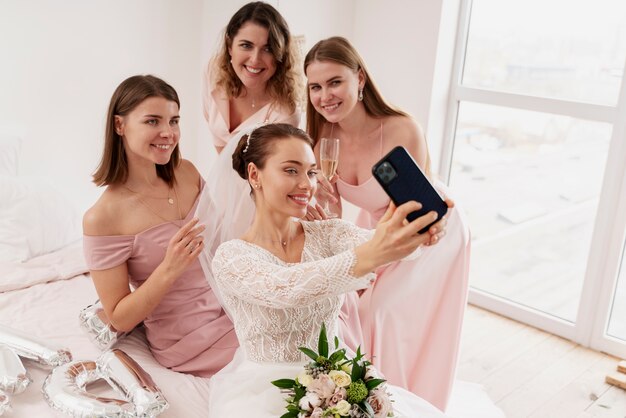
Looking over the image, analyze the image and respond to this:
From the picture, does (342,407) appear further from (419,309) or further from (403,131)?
(403,131)

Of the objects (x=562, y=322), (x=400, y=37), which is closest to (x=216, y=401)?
(x=562, y=322)

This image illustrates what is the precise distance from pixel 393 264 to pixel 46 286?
4.83 feet

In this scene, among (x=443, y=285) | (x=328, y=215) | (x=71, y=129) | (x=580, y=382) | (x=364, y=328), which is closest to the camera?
(x=328, y=215)

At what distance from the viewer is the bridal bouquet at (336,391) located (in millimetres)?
1448

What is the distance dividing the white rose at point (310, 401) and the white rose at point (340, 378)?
0.06 metres

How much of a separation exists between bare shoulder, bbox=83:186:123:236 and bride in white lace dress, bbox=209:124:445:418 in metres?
0.45

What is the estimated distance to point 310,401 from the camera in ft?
4.76

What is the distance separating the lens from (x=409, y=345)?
8.48ft

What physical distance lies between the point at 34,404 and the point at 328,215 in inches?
41.7

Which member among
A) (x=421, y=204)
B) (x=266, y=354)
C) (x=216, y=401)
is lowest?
(x=216, y=401)

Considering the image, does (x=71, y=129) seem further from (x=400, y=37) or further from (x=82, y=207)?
(x=400, y=37)

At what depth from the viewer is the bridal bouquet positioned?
1448 mm

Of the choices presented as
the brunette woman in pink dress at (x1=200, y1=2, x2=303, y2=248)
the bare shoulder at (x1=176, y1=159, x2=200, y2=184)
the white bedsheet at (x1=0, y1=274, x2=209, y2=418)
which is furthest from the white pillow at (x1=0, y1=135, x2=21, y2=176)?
the bare shoulder at (x1=176, y1=159, x2=200, y2=184)

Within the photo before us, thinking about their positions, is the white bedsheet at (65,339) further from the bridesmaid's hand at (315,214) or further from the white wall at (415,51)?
the white wall at (415,51)
